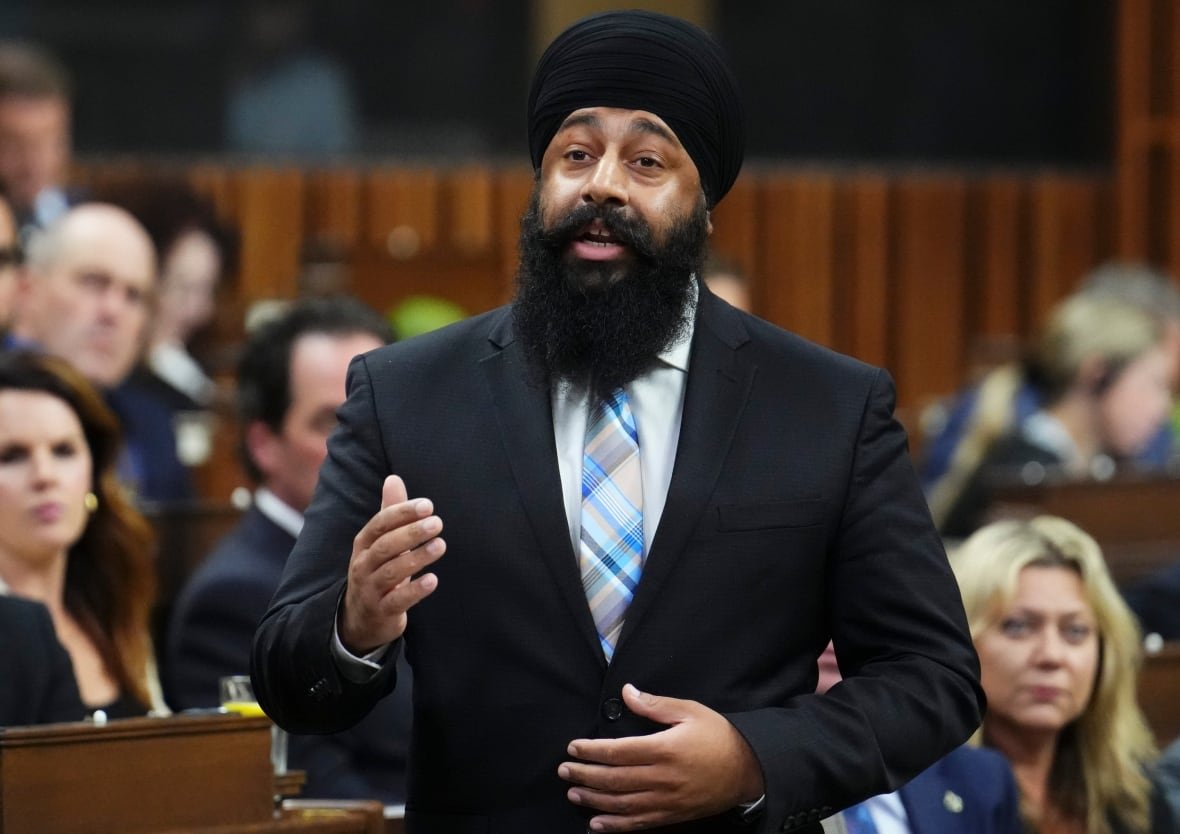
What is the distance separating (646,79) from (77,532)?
2.17m

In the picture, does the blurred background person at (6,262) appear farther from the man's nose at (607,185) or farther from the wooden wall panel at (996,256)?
the wooden wall panel at (996,256)

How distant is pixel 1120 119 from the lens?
423 inches

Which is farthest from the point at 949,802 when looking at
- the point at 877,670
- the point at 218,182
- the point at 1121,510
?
the point at 218,182

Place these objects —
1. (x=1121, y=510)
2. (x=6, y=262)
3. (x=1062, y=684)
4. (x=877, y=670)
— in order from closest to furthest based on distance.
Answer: (x=877, y=670)
(x=1062, y=684)
(x=6, y=262)
(x=1121, y=510)

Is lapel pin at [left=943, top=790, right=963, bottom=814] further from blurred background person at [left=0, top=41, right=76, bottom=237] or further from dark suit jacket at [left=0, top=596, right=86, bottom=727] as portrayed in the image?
blurred background person at [left=0, top=41, right=76, bottom=237]

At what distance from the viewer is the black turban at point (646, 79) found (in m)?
2.21

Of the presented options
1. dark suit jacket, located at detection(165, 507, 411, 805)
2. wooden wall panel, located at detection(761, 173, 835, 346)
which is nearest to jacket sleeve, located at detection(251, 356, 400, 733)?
dark suit jacket, located at detection(165, 507, 411, 805)

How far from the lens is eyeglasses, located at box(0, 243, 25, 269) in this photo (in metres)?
5.11

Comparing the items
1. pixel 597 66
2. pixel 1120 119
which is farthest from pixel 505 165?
pixel 597 66

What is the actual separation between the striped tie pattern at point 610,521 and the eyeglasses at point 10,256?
3.25 m

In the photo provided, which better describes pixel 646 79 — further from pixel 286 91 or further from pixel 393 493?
pixel 286 91

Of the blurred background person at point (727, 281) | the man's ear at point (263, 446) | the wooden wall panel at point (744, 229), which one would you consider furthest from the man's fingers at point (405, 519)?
the wooden wall panel at point (744, 229)

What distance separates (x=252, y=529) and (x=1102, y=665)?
175cm

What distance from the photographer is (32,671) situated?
3.24m
